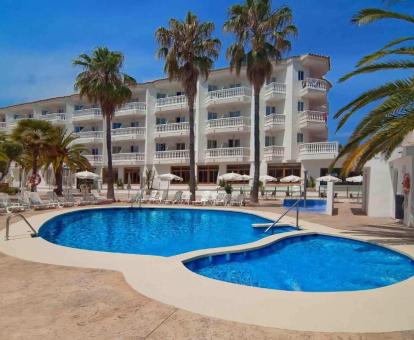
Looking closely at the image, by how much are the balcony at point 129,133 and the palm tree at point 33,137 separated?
1759cm

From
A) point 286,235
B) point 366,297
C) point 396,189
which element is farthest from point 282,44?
point 366,297

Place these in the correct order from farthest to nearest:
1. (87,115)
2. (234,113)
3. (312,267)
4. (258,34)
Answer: (87,115) < (234,113) < (258,34) < (312,267)

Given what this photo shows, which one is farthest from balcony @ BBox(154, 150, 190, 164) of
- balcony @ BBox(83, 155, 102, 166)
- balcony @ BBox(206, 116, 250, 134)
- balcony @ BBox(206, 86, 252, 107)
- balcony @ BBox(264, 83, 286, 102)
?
balcony @ BBox(264, 83, 286, 102)

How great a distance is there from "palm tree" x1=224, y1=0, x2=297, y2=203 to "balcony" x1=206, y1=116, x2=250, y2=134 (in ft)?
44.2

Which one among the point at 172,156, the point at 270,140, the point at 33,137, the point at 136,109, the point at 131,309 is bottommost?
the point at 131,309

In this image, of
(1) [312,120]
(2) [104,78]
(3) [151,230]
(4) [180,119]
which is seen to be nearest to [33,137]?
(2) [104,78]

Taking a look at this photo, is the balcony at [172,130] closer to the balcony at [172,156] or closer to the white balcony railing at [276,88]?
the balcony at [172,156]

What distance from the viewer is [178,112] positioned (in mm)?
42656

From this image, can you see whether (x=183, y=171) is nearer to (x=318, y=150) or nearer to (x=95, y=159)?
(x=95, y=159)

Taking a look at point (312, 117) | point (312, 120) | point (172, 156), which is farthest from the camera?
point (172, 156)

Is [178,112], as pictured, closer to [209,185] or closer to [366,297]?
[209,185]

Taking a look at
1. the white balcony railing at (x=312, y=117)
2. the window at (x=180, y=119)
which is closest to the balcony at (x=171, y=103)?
the window at (x=180, y=119)

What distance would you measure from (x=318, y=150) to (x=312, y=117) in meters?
4.02

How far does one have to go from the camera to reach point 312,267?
9.09 m
